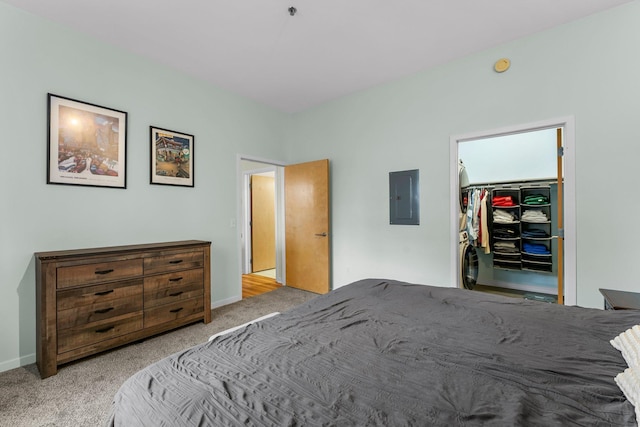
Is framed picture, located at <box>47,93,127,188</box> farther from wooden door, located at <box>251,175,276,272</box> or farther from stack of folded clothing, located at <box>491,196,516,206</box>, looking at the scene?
stack of folded clothing, located at <box>491,196,516,206</box>

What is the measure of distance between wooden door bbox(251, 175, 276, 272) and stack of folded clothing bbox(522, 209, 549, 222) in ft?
15.2

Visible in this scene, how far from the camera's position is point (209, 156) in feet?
11.7

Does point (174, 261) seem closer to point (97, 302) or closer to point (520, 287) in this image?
point (97, 302)

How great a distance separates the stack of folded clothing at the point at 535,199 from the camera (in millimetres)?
4000

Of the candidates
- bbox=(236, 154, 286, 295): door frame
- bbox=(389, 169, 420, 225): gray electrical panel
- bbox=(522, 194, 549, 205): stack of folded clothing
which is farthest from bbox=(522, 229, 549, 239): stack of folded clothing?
bbox=(236, 154, 286, 295): door frame

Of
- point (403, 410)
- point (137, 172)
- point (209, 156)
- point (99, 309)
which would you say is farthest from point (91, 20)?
point (403, 410)

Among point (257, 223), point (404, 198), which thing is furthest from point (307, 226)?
point (257, 223)

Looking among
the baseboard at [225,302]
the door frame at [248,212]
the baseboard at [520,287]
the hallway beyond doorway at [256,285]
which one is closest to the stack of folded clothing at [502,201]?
the baseboard at [520,287]

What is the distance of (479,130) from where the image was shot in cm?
291

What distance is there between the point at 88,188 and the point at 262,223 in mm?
3570

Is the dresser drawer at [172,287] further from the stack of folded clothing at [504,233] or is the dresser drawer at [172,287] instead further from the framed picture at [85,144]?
the stack of folded clothing at [504,233]

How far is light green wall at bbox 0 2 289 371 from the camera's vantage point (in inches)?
86.7

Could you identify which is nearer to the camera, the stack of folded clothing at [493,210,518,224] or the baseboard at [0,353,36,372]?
the baseboard at [0,353,36,372]

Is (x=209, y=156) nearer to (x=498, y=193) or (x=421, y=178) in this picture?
(x=421, y=178)
